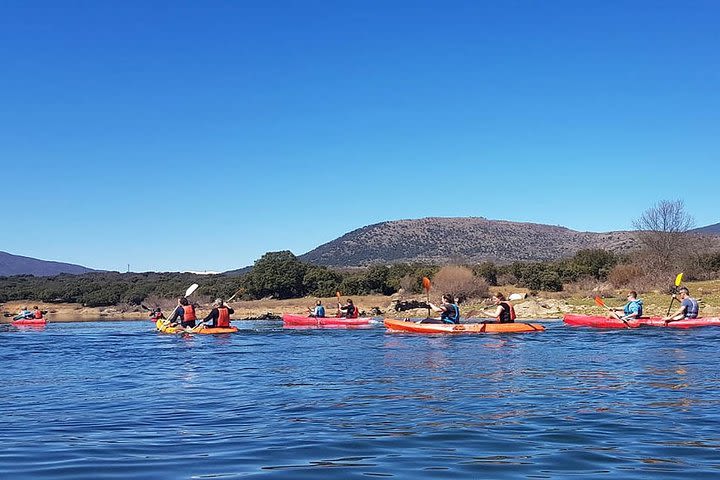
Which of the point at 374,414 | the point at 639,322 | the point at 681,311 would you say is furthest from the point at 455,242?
the point at 374,414

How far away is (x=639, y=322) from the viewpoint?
→ 76.8 feet

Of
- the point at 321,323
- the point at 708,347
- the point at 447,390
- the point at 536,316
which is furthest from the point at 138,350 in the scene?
the point at 536,316

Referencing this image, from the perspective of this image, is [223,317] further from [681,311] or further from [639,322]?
[681,311]

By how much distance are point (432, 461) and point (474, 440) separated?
101 centimetres

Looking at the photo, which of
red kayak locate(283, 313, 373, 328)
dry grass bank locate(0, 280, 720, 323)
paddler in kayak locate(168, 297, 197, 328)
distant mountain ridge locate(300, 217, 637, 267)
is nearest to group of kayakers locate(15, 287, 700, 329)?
paddler in kayak locate(168, 297, 197, 328)

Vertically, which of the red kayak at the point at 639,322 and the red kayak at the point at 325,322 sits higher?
the red kayak at the point at 325,322

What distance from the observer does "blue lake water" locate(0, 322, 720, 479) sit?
6840mm

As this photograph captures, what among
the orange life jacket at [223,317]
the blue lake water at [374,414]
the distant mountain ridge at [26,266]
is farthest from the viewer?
the distant mountain ridge at [26,266]

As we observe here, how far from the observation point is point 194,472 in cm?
659

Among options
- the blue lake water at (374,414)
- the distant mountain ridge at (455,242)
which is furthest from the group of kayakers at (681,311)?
the distant mountain ridge at (455,242)

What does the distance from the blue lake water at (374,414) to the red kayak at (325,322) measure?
34.0ft

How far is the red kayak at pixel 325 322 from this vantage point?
2914 centimetres

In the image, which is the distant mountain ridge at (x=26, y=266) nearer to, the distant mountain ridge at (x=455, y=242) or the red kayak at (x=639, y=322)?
the distant mountain ridge at (x=455, y=242)

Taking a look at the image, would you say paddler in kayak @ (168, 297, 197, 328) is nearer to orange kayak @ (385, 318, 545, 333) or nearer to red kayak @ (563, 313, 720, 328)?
orange kayak @ (385, 318, 545, 333)
